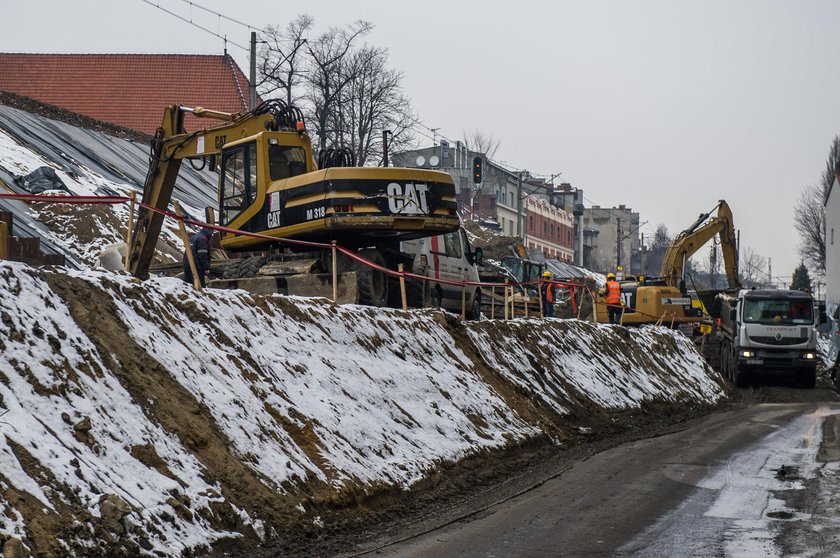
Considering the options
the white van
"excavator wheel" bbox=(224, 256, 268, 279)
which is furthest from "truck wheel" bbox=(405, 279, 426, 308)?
"excavator wheel" bbox=(224, 256, 268, 279)

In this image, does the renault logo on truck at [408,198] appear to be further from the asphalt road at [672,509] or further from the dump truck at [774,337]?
the dump truck at [774,337]

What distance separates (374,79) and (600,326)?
31.9 m

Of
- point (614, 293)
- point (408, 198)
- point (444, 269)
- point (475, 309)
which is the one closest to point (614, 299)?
point (614, 293)

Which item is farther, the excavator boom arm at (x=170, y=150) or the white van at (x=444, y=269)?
the white van at (x=444, y=269)

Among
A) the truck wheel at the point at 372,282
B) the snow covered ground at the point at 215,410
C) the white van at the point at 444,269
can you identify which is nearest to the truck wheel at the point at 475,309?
the white van at the point at 444,269

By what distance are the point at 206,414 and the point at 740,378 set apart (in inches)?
1031

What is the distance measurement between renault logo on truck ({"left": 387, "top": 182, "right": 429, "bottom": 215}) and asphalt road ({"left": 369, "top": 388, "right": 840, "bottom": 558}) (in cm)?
511

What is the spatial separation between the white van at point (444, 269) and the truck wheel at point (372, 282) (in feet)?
5.58

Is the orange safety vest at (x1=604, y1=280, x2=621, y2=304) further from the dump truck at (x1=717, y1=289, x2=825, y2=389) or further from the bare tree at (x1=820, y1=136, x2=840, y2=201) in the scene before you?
the bare tree at (x1=820, y1=136, x2=840, y2=201)

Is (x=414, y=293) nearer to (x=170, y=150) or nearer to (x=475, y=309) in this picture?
(x=475, y=309)

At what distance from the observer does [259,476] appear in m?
9.55

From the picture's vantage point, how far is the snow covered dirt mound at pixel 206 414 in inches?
308

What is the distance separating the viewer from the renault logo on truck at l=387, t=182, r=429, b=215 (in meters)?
18.2

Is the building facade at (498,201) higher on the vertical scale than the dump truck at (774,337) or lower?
higher
